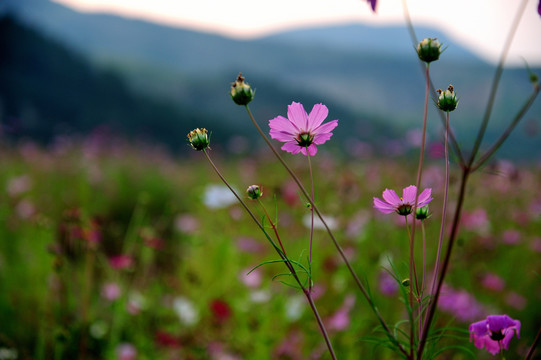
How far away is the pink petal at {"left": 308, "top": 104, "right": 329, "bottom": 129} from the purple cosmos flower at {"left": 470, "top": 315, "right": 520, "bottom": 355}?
26 cm

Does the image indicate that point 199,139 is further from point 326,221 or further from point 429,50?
point 326,221

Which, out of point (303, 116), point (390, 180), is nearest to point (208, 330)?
point (303, 116)

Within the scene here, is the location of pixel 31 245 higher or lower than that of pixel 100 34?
lower

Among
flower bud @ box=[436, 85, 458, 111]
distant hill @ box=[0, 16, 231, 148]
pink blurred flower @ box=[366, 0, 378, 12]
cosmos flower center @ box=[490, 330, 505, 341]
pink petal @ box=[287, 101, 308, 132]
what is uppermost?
pink blurred flower @ box=[366, 0, 378, 12]

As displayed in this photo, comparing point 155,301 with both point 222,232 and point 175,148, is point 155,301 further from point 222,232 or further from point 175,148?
point 175,148

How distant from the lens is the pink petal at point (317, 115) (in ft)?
1.21

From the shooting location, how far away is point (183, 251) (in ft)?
8.28

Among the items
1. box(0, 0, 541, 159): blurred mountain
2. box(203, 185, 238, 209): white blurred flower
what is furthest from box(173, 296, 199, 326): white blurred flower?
box(0, 0, 541, 159): blurred mountain

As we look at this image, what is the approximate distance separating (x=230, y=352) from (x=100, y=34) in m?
19.0

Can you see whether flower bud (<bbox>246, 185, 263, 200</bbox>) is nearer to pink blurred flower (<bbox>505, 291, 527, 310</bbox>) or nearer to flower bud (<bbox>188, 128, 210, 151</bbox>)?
flower bud (<bbox>188, 128, 210, 151</bbox>)

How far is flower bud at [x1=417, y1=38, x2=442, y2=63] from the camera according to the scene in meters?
0.31

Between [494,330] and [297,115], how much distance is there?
0.29 metres

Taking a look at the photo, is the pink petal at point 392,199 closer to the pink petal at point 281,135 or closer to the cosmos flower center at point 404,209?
the cosmos flower center at point 404,209

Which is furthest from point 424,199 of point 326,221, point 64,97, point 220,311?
point 64,97
